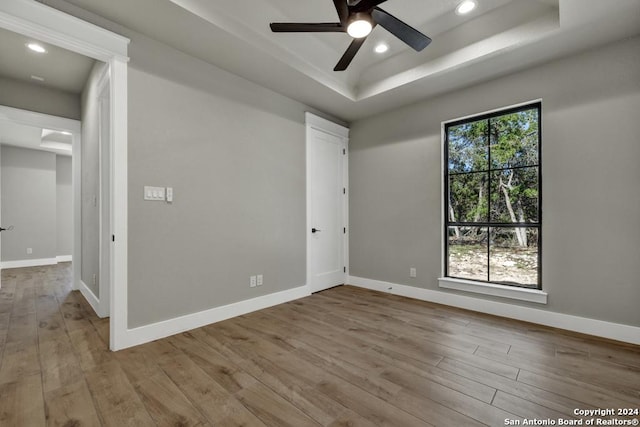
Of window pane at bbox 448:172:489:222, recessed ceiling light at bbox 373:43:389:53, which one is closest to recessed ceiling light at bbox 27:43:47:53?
recessed ceiling light at bbox 373:43:389:53

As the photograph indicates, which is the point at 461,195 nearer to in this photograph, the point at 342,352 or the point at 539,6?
the point at 539,6

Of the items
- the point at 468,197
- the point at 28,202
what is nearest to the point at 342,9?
the point at 468,197

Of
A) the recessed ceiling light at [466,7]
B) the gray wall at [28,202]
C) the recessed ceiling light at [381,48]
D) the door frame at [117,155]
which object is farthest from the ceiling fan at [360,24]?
the gray wall at [28,202]

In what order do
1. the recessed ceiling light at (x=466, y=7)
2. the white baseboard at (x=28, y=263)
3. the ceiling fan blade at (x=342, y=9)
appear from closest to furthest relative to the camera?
the ceiling fan blade at (x=342, y=9), the recessed ceiling light at (x=466, y=7), the white baseboard at (x=28, y=263)

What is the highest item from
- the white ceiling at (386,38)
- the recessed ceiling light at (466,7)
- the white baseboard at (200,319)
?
the recessed ceiling light at (466,7)

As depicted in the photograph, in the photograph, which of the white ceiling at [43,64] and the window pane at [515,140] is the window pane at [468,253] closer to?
the window pane at [515,140]

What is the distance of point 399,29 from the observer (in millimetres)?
2096

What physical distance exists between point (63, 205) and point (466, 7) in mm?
9364

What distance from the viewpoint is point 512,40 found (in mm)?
2623

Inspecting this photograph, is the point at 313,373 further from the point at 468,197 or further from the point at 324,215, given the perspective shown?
the point at 468,197

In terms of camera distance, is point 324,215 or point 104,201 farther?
point 324,215

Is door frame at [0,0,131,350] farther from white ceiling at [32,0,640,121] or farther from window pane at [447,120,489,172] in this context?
window pane at [447,120,489,172]

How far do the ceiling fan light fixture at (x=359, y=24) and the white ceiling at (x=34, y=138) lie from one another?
207 inches

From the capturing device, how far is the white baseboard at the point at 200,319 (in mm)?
2434
